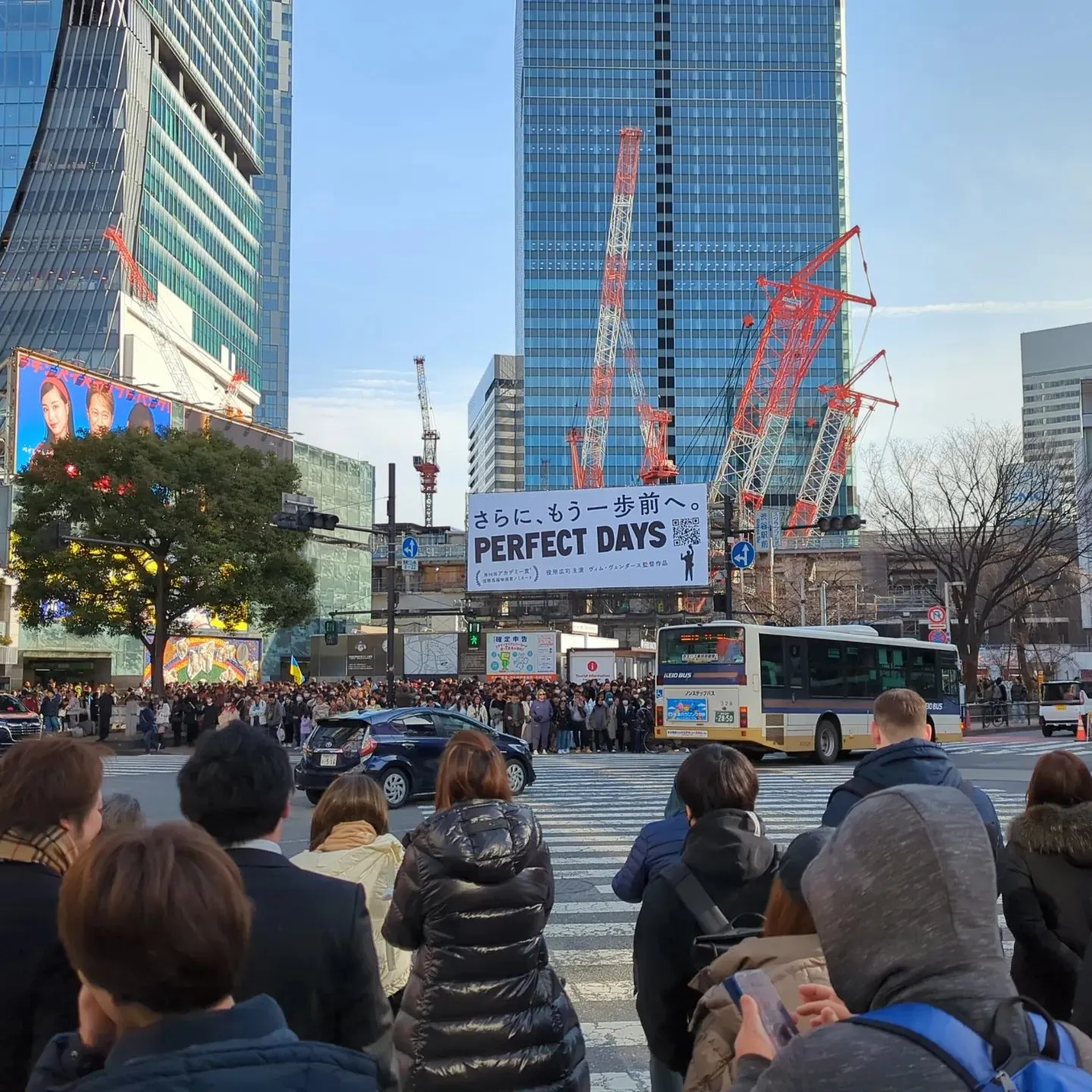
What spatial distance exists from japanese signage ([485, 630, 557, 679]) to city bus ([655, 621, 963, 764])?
1821 centimetres

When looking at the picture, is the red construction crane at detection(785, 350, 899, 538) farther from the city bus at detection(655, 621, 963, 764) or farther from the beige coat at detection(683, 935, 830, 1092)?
the beige coat at detection(683, 935, 830, 1092)

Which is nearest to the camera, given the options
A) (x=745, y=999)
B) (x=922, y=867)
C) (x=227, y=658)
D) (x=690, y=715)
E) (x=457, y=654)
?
(x=922, y=867)

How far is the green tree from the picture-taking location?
4031cm

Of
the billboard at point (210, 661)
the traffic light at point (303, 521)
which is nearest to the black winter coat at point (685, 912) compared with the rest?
the traffic light at point (303, 521)

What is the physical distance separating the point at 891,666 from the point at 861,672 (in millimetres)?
1457

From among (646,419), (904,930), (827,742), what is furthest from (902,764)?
(646,419)

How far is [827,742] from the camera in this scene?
27.1m

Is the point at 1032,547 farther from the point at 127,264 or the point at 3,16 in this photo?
the point at 3,16

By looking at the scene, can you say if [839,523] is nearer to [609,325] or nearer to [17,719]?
[17,719]

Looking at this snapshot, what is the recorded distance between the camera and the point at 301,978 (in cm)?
311

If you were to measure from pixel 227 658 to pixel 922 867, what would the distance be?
69191 millimetres

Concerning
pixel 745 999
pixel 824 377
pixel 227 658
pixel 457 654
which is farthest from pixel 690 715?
pixel 824 377

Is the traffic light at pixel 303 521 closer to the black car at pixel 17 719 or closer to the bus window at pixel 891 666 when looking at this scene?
the black car at pixel 17 719

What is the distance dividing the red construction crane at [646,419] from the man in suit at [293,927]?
120513 mm
